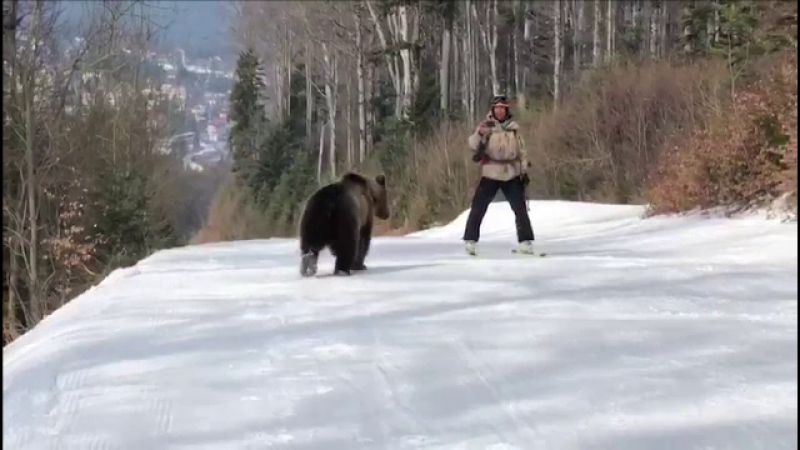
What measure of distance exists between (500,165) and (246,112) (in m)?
48.3

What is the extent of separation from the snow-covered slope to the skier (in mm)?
1845

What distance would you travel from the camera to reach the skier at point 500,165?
10.4 m

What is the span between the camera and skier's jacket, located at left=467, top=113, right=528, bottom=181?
1038 centimetres

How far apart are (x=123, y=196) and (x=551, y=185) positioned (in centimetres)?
1164

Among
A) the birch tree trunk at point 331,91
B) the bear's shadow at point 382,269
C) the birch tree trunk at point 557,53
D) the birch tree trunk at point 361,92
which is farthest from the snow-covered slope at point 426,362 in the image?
the birch tree trunk at point 331,91

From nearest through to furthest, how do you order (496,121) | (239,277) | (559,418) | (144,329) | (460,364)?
(559,418), (460,364), (144,329), (239,277), (496,121)

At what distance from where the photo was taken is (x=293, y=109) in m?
53.6

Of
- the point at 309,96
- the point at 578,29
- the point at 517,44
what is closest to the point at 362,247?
the point at 517,44

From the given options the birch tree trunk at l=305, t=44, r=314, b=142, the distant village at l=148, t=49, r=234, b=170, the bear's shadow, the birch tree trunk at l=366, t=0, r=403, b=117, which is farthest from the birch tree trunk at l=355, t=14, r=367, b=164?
the bear's shadow

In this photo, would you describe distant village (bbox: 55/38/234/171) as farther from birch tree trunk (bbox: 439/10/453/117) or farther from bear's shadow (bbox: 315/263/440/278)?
bear's shadow (bbox: 315/263/440/278)

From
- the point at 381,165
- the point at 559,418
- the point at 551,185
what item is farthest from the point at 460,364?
the point at 381,165

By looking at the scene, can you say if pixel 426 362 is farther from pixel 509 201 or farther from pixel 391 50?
pixel 391 50

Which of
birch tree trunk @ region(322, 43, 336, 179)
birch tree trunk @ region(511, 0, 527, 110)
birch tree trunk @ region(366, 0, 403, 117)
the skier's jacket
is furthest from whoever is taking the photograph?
birch tree trunk @ region(511, 0, 527, 110)

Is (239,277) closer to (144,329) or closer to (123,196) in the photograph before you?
(144,329)
